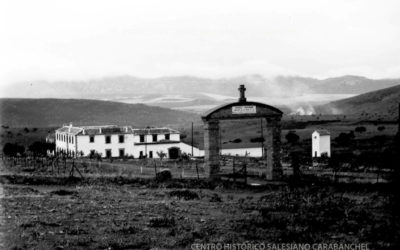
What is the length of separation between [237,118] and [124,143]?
42.8 m

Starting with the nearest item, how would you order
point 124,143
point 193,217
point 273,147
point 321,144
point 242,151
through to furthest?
point 193,217 → point 273,147 → point 321,144 → point 242,151 → point 124,143

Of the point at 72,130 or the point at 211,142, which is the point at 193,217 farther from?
the point at 72,130

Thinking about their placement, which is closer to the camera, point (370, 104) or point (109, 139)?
point (109, 139)

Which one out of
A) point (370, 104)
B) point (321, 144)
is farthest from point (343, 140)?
point (370, 104)

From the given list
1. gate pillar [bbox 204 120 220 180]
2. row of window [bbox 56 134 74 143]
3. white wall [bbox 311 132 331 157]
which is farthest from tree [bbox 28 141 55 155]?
gate pillar [bbox 204 120 220 180]

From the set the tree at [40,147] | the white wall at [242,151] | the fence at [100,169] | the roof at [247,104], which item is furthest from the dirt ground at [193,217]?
the tree at [40,147]

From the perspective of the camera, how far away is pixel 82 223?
14.6 meters

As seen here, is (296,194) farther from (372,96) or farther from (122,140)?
(372,96)

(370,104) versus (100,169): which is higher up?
(370,104)

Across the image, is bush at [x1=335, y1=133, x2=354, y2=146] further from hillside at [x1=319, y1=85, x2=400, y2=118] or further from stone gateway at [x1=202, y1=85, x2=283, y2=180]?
hillside at [x1=319, y1=85, x2=400, y2=118]

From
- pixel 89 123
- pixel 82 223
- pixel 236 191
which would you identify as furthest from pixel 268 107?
pixel 89 123

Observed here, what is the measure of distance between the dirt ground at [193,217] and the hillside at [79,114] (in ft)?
373

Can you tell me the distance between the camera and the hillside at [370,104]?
13638cm

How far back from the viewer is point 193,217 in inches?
622
